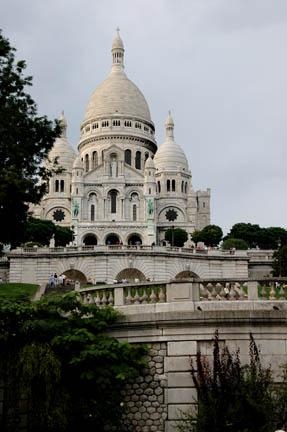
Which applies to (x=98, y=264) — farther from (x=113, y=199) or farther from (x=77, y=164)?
(x=77, y=164)

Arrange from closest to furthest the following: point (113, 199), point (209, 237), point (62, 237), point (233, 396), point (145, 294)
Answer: point (233, 396) → point (145, 294) → point (62, 237) → point (209, 237) → point (113, 199)

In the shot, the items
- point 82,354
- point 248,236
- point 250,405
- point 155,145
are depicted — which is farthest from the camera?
point 155,145

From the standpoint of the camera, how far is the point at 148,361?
658 inches

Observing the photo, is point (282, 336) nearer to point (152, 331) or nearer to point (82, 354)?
point (152, 331)

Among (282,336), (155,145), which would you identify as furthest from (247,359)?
(155,145)

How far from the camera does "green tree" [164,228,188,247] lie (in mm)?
97125

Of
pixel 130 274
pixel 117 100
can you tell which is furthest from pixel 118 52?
pixel 130 274

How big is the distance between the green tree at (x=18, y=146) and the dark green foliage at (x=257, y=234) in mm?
72059

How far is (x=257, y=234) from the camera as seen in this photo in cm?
9631

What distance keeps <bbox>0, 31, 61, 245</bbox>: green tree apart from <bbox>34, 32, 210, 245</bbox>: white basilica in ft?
244

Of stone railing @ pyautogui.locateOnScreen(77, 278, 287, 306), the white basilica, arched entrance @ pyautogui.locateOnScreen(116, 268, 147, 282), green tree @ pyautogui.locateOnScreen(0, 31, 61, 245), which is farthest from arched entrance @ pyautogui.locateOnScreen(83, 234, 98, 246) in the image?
stone railing @ pyautogui.locateOnScreen(77, 278, 287, 306)

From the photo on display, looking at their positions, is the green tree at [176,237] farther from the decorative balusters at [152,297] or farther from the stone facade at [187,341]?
the stone facade at [187,341]

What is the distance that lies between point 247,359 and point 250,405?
Answer: 1.34 metres

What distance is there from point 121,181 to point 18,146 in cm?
8953
